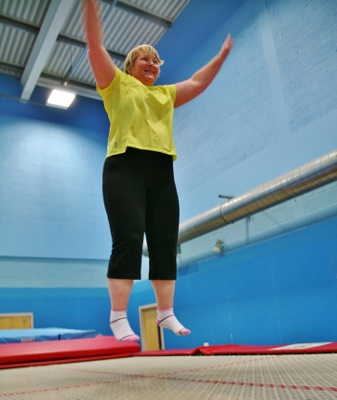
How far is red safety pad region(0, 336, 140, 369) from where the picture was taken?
301cm

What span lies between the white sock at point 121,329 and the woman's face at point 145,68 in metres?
1.00

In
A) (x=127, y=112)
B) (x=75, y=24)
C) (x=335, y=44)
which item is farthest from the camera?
(x=75, y=24)

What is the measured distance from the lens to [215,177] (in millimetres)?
5977

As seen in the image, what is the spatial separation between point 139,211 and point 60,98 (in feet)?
20.6

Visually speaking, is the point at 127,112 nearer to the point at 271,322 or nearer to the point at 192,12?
the point at 271,322

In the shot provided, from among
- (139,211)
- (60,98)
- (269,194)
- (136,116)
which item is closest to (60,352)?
(139,211)

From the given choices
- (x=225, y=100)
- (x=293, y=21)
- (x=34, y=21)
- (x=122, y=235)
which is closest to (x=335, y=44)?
(x=293, y=21)

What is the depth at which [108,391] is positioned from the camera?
3.43 ft

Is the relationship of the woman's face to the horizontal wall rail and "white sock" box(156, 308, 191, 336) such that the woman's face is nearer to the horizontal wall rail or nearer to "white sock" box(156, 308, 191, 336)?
"white sock" box(156, 308, 191, 336)

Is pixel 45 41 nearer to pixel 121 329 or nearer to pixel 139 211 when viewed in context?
pixel 139 211

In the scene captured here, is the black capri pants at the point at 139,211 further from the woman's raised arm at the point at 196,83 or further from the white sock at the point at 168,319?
the woman's raised arm at the point at 196,83

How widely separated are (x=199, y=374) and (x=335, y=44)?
4248mm

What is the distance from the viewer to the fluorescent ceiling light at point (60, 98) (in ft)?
23.3

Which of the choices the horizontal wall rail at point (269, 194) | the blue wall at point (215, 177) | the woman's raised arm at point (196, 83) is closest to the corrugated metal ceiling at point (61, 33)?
the blue wall at point (215, 177)
